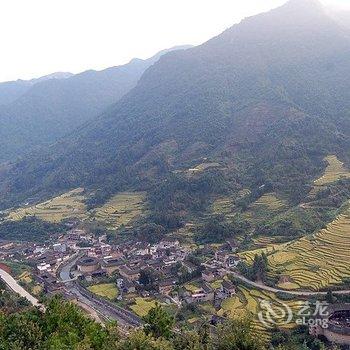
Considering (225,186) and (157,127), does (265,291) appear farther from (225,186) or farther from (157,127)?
(157,127)

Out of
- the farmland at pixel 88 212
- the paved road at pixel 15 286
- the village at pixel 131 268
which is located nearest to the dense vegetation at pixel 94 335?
the village at pixel 131 268

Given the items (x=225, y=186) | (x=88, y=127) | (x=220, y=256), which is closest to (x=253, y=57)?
(x=88, y=127)

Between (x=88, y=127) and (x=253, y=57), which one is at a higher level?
(x=253, y=57)

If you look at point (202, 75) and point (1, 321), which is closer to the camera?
point (1, 321)

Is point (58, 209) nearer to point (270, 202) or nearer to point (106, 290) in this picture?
point (270, 202)

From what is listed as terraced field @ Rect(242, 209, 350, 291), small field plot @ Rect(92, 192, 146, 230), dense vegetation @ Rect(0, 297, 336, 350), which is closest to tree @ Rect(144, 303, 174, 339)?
dense vegetation @ Rect(0, 297, 336, 350)

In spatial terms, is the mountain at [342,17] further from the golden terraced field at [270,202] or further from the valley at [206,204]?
the golden terraced field at [270,202]

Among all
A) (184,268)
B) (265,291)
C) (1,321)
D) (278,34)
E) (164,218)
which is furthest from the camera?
(278,34)
